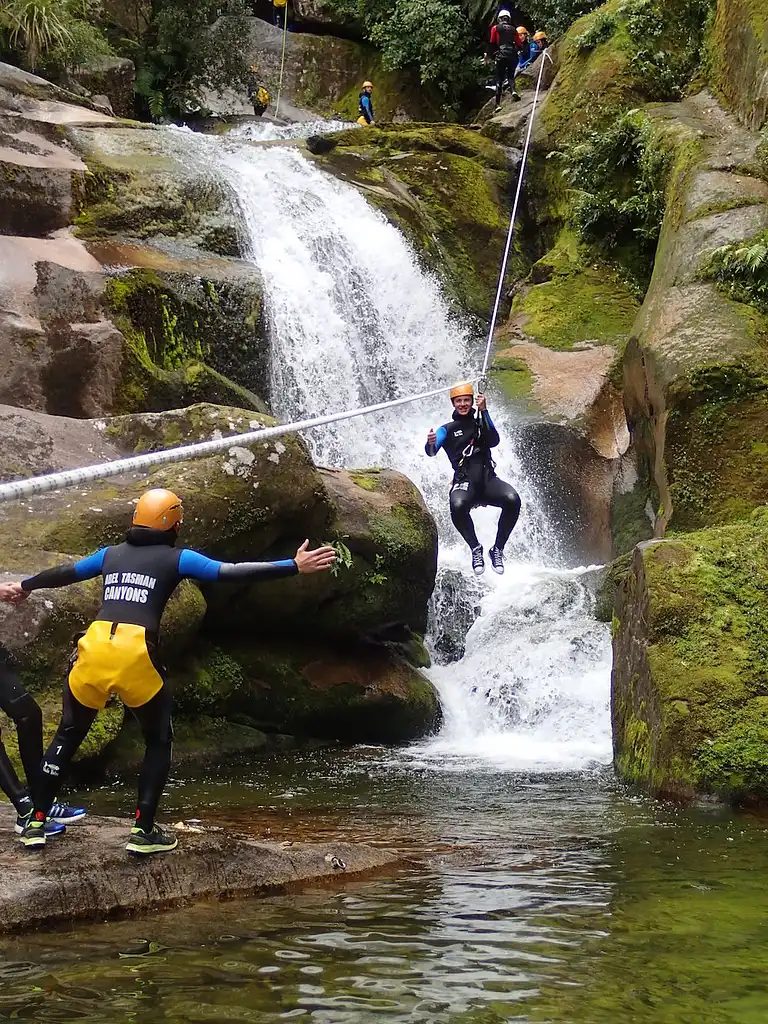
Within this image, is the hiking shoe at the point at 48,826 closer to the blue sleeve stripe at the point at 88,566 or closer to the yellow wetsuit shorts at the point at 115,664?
the yellow wetsuit shorts at the point at 115,664

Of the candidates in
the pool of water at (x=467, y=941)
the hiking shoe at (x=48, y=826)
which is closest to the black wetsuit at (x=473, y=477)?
the pool of water at (x=467, y=941)

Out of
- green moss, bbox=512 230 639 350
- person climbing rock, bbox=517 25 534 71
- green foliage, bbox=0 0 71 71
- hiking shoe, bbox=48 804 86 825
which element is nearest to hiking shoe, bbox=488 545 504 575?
hiking shoe, bbox=48 804 86 825

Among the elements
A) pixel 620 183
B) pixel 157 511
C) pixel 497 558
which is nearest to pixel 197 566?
pixel 157 511

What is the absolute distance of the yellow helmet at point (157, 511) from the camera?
5406 mm

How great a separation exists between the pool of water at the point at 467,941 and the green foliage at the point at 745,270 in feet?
25.1

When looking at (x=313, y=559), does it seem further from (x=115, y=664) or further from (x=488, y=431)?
(x=488, y=431)

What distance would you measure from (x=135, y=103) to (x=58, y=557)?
22154 mm

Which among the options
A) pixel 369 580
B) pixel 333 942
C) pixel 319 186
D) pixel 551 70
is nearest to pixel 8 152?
pixel 319 186

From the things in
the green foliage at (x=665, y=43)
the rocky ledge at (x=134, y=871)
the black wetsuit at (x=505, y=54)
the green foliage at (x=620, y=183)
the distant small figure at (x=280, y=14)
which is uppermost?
the distant small figure at (x=280, y=14)

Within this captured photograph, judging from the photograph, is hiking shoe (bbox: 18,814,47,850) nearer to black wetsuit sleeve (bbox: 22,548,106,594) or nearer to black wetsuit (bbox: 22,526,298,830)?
black wetsuit (bbox: 22,526,298,830)

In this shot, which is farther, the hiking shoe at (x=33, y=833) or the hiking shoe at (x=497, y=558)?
the hiking shoe at (x=497, y=558)

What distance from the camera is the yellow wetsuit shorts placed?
203 inches

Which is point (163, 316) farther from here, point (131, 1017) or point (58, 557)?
point (131, 1017)

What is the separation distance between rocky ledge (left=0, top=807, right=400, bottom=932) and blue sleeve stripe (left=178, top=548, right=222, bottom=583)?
1432mm
